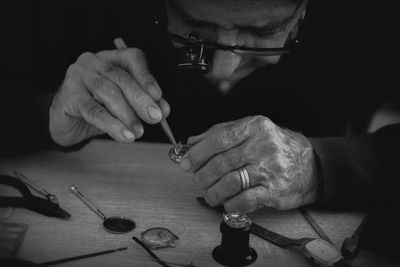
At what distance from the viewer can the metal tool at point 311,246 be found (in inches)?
55.6

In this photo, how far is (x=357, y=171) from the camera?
177cm

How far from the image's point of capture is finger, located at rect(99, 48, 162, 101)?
188 centimetres

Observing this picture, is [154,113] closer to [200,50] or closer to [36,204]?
[200,50]

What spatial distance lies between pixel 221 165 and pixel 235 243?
31 cm

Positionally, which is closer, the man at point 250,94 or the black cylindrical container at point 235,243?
the black cylindrical container at point 235,243

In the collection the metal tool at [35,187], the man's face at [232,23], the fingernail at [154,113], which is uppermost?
the man's face at [232,23]

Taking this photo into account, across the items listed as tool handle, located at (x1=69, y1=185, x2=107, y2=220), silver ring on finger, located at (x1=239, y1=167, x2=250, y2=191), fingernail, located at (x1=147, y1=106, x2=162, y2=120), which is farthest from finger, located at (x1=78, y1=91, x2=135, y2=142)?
silver ring on finger, located at (x1=239, y1=167, x2=250, y2=191)

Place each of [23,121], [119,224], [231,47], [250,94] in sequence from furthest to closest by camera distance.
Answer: [250,94], [23,121], [231,47], [119,224]

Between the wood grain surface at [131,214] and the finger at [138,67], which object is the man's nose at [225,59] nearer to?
the finger at [138,67]

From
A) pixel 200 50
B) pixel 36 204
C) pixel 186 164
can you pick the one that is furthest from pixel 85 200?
pixel 200 50

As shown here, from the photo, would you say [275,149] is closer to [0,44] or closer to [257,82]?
[257,82]

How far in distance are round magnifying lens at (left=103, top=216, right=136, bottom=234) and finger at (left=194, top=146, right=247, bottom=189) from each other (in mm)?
285

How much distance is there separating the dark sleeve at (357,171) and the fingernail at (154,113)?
0.59 m

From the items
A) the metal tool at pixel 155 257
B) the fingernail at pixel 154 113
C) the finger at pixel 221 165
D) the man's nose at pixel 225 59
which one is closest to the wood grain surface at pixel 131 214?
the metal tool at pixel 155 257
